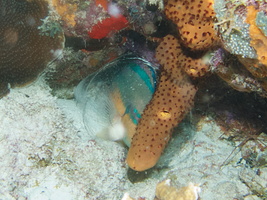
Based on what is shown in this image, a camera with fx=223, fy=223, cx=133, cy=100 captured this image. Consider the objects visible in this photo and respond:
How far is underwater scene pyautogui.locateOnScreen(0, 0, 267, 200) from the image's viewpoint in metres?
2.02

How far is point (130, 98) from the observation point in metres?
3.17

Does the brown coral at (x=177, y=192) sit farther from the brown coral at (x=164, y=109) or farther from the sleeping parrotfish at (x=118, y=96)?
the sleeping parrotfish at (x=118, y=96)

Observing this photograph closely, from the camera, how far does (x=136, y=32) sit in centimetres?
318

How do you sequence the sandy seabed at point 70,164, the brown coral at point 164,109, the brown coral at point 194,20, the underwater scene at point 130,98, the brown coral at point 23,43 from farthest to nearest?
the brown coral at point 23,43 → the brown coral at point 164,109 → the sandy seabed at point 70,164 → the underwater scene at point 130,98 → the brown coral at point 194,20

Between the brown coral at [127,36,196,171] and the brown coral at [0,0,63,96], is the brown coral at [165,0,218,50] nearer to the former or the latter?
the brown coral at [127,36,196,171]

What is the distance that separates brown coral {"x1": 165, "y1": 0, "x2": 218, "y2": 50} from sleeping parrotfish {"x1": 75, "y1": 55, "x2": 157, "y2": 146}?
112 centimetres

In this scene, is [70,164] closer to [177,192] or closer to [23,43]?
[177,192]

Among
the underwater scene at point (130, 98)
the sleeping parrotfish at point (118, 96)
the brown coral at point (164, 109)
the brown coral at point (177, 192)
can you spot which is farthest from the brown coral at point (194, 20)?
the brown coral at point (177, 192)

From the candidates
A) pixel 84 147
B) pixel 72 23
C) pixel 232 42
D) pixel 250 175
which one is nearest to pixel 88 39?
pixel 72 23

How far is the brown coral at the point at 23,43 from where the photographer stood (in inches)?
107

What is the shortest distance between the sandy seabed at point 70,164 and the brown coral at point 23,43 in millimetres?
209

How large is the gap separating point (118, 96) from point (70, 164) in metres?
1.18

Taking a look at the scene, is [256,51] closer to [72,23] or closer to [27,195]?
[72,23]

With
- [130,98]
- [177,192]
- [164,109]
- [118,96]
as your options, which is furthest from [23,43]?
[177,192]
